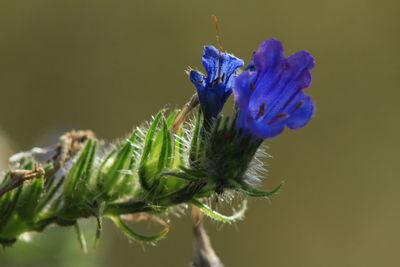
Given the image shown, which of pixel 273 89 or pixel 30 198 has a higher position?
pixel 273 89

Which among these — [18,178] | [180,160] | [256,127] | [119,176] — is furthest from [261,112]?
[18,178]

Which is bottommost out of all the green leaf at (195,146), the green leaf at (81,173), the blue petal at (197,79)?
the green leaf at (81,173)

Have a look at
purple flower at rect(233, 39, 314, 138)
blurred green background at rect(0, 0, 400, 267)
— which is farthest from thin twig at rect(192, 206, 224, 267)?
blurred green background at rect(0, 0, 400, 267)

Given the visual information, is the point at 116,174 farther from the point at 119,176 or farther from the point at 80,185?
the point at 80,185

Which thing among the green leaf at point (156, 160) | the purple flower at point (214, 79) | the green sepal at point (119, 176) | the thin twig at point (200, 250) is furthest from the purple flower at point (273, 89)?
the thin twig at point (200, 250)

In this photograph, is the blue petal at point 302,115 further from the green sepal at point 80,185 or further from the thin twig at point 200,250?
the green sepal at point 80,185

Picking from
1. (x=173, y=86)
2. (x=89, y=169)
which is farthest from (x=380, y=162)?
(x=89, y=169)
